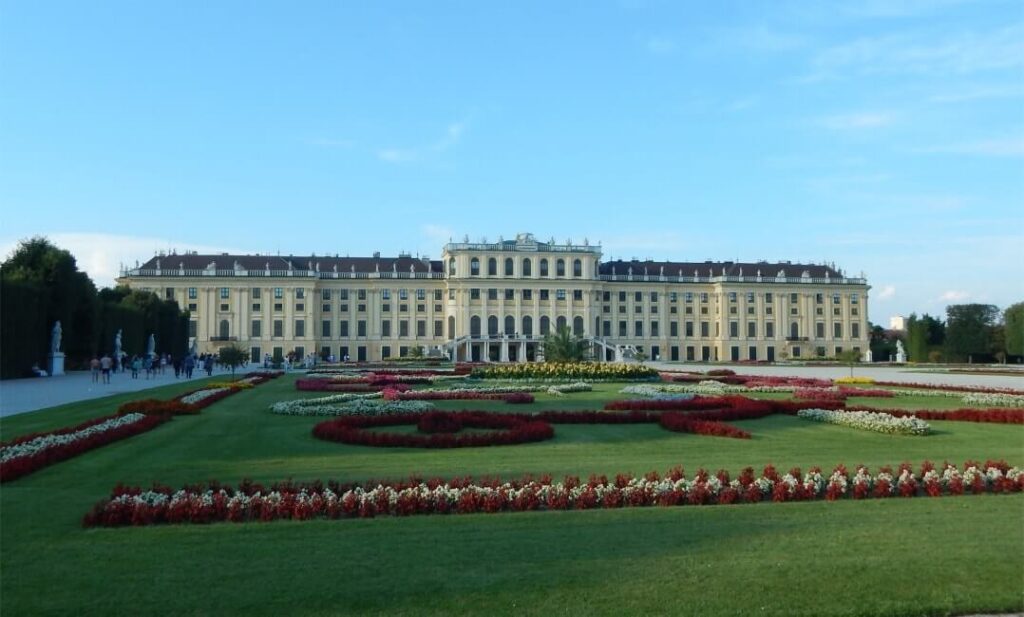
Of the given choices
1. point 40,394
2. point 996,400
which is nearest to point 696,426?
point 996,400

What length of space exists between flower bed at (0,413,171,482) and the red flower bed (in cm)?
911

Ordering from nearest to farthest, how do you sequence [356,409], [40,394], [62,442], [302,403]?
[62,442]
[356,409]
[302,403]
[40,394]

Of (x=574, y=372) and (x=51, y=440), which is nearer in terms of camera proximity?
(x=51, y=440)

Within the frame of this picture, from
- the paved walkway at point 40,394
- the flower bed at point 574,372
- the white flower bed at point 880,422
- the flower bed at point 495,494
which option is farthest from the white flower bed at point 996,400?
the paved walkway at point 40,394

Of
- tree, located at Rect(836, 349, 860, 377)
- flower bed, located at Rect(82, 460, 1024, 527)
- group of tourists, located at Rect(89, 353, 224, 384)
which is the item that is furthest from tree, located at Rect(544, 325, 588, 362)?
flower bed, located at Rect(82, 460, 1024, 527)

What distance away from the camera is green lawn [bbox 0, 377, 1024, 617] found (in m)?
5.46

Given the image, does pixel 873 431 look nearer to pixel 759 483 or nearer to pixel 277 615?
pixel 759 483

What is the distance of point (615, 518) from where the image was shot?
25.1ft

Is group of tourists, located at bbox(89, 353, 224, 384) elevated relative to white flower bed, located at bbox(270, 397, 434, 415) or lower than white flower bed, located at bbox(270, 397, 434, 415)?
elevated

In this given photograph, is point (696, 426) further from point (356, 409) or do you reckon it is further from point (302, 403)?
point (302, 403)

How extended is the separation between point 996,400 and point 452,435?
14.8 meters

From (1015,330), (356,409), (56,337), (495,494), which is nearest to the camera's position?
(495,494)

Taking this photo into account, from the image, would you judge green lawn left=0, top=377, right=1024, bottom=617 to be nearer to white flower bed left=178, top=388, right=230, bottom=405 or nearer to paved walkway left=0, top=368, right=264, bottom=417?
white flower bed left=178, top=388, right=230, bottom=405

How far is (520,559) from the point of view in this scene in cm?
631
